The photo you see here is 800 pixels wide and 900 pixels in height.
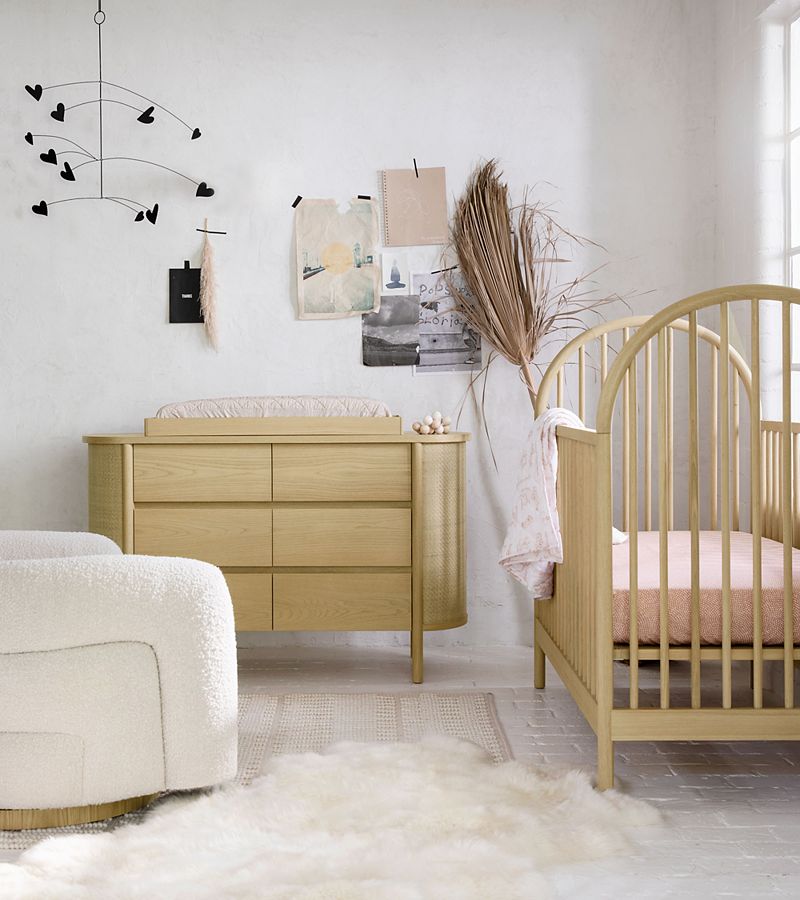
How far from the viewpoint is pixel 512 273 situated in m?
3.12

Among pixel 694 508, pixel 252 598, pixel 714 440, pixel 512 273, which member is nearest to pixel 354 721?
pixel 252 598

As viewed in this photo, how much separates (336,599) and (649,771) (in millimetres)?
1107

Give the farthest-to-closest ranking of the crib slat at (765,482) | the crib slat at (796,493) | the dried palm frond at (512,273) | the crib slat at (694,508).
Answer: the dried palm frond at (512,273), the crib slat at (765,482), the crib slat at (796,493), the crib slat at (694,508)

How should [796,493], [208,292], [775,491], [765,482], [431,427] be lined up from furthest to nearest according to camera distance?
1. [208,292]
2. [431,427]
3. [765,482]
4. [775,491]
5. [796,493]

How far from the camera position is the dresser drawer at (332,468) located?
2801 mm

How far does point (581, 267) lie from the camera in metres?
3.27

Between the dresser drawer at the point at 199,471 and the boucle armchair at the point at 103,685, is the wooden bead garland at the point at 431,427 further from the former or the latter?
the boucle armchair at the point at 103,685

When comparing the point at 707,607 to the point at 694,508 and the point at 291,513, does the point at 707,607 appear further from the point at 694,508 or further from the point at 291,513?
the point at 291,513

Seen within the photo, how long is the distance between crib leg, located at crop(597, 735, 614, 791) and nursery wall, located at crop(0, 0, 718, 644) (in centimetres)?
141

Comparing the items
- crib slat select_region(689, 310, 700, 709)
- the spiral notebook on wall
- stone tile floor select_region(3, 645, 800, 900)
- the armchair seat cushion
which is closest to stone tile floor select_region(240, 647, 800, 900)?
stone tile floor select_region(3, 645, 800, 900)

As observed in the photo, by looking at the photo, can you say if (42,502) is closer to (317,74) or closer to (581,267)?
(317,74)

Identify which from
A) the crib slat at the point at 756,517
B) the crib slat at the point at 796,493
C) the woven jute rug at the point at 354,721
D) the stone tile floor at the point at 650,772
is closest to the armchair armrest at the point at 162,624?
the woven jute rug at the point at 354,721

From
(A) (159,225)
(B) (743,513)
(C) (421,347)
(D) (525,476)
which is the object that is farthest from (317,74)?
(B) (743,513)

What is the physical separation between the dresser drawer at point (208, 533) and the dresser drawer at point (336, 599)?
0.13 metres
